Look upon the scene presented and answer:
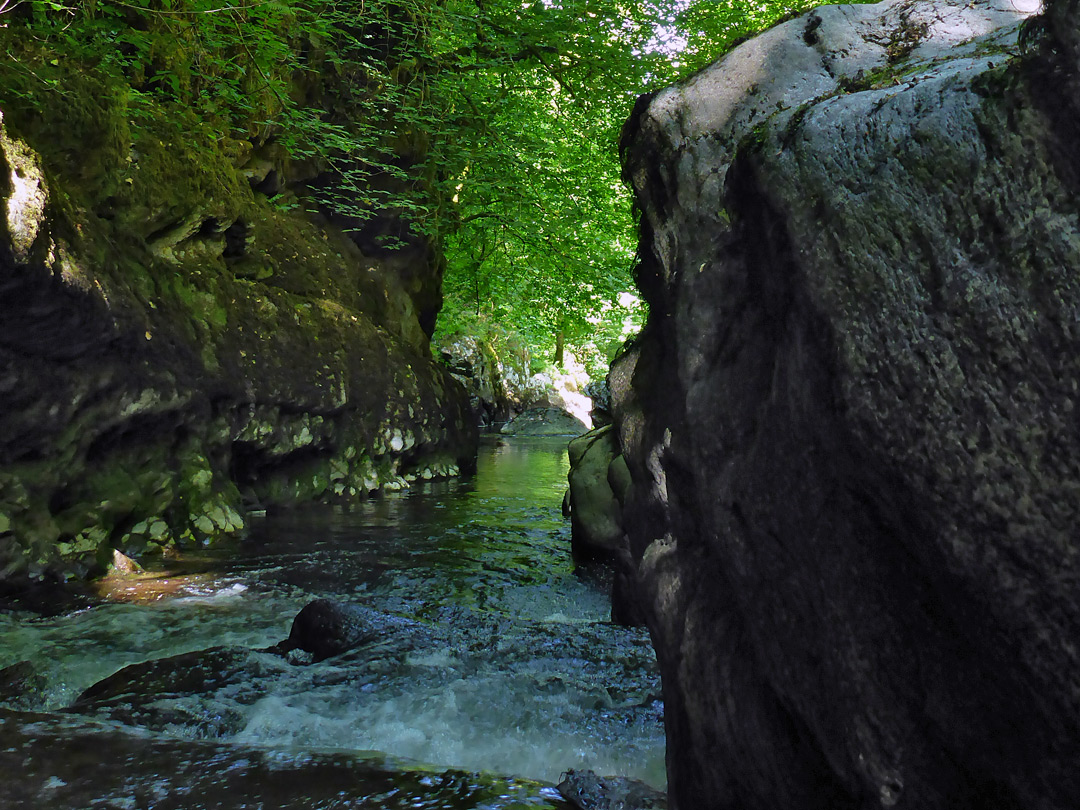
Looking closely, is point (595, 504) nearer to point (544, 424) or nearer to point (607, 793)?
point (607, 793)

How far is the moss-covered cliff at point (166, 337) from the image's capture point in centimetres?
684

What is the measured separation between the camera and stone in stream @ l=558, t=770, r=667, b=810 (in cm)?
309

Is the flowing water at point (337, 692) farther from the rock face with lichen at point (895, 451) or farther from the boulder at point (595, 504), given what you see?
the rock face with lichen at point (895, 451)

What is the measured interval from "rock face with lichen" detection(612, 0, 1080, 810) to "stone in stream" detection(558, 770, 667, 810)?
46 cm

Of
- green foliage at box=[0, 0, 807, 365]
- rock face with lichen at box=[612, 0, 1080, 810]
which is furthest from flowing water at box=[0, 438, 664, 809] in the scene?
green foliage at box=[0, 0, 807, 365]

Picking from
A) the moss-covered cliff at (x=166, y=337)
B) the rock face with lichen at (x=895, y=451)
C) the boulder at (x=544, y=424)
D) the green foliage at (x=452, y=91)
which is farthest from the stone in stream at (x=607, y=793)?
the boulder at (x=544, y=424)

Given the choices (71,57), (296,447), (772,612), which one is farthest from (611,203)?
(772,612)

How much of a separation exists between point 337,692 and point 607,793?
2.02 metres

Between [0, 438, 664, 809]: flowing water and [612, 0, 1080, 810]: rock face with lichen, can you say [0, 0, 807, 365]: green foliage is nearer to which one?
[0, 438, 664, 809]: flowing water

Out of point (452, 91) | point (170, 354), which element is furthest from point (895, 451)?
point (452, 91)

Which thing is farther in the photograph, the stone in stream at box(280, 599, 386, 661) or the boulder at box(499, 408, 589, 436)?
the boulder at box(499, 408, 589, 436)

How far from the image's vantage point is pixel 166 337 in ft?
28.9

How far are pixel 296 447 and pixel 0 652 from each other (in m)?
6.47

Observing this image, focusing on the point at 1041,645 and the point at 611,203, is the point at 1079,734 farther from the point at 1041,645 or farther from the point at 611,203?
the point at 611,203
